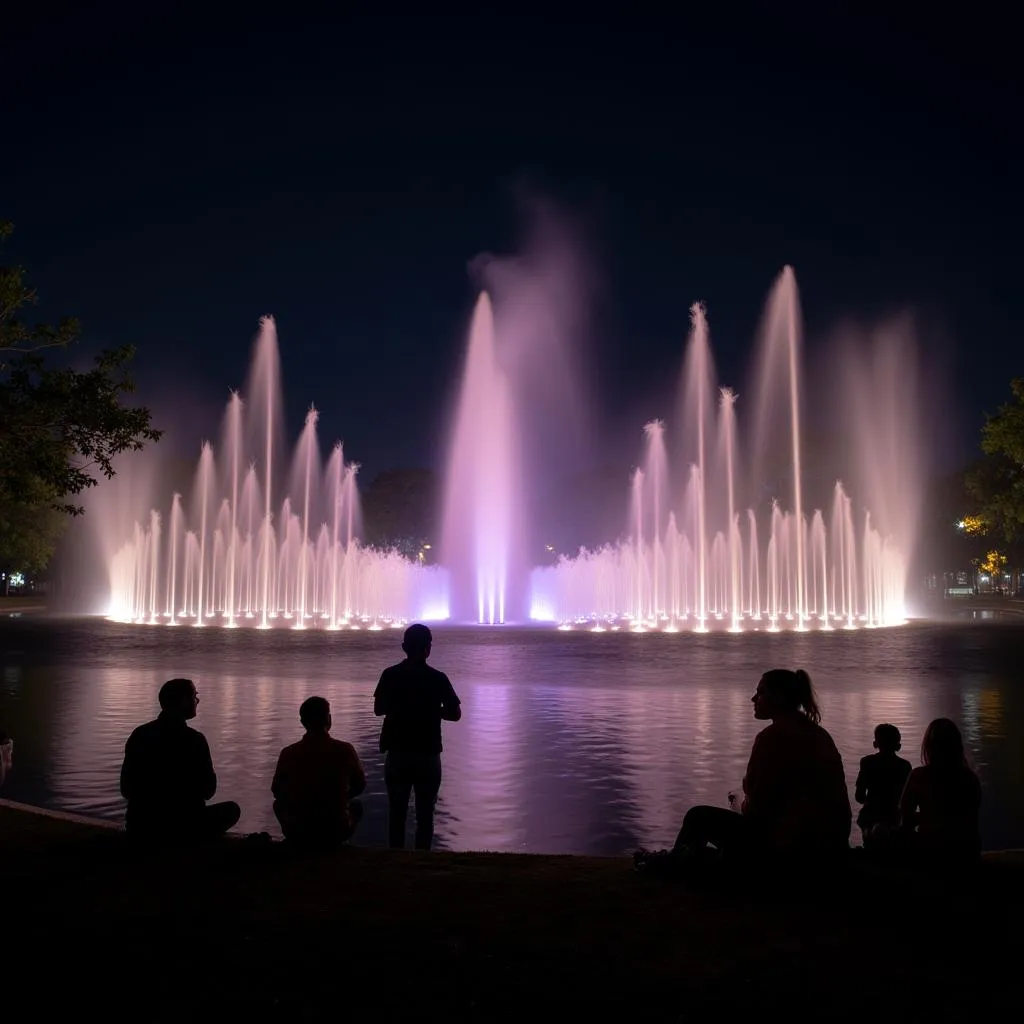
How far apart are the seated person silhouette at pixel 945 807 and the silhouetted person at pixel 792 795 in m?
0.66

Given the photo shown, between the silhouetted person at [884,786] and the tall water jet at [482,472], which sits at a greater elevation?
the tall water jet at [482,472]

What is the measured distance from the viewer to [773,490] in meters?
80.1

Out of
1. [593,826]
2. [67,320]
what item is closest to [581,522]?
[67,320]

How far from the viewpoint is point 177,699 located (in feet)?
20.6

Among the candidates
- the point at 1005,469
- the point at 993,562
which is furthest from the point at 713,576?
the point at 993,562

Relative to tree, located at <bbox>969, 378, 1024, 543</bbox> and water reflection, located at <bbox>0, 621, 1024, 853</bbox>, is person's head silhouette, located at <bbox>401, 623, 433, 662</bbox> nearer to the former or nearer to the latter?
water reflection, located at <bbox>0, 621, 1024, 853</bbox>

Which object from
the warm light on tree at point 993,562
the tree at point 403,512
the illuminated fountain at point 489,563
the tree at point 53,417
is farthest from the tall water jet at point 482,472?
the tree at point 403,512

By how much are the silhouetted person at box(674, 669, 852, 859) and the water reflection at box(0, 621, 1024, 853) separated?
2.58 m

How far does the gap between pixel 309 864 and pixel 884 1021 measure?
3.56 m

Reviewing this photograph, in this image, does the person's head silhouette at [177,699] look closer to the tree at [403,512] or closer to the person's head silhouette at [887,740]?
the person's head silhouette at [887,740]

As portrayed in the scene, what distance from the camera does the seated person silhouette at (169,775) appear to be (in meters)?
6.29

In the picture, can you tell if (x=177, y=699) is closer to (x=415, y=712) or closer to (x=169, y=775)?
(x=169, y=775)

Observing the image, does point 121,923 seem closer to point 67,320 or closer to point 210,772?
point 210,772

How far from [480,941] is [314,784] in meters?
2.01
